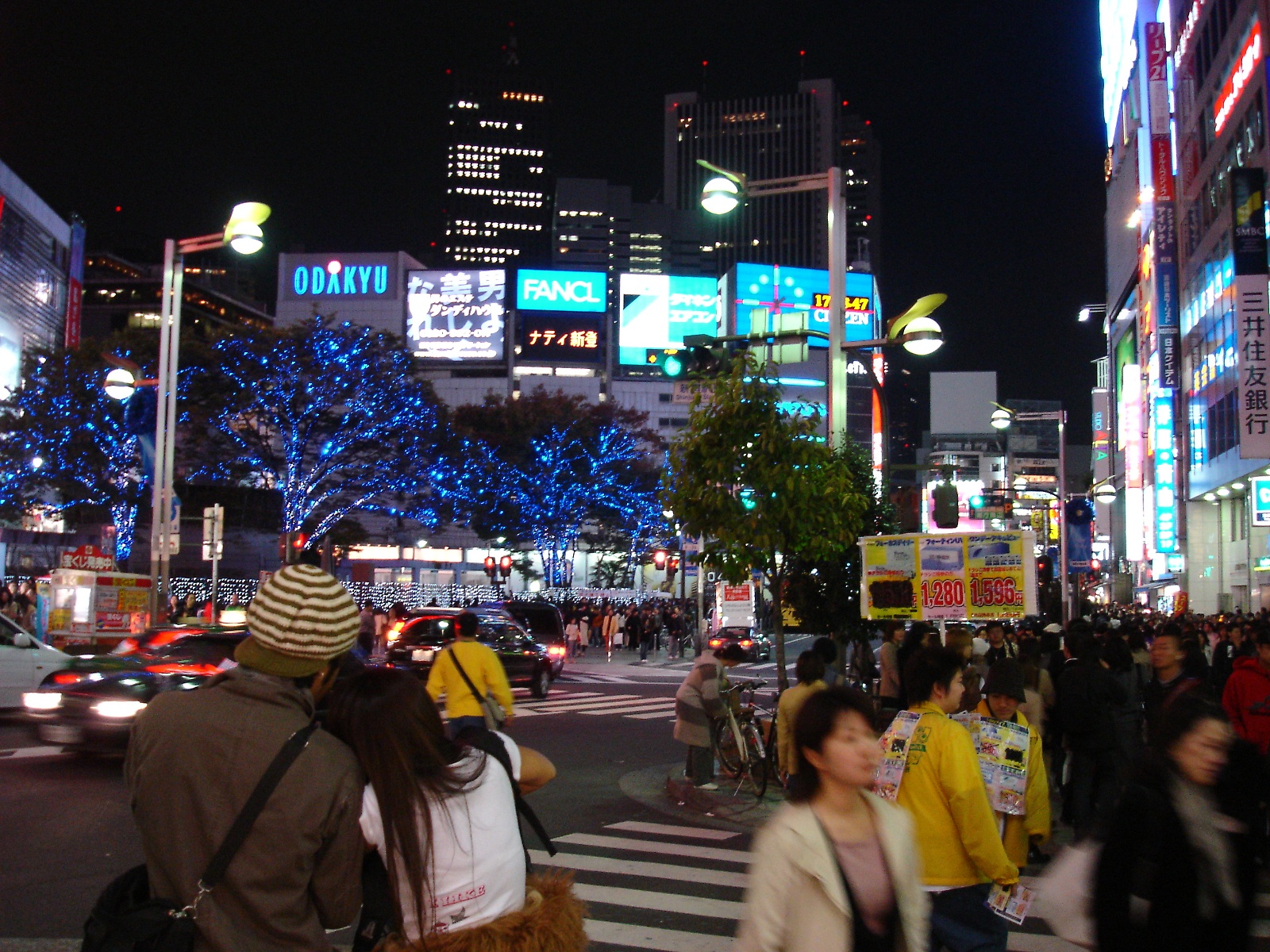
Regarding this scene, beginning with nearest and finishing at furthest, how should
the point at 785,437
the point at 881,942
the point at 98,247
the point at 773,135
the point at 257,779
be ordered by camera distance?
the point at 257,779 → the point at 881,942 → the point at 785,437 → the point at 98,247 → the point at 773,135

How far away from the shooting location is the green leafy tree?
39.4 ft

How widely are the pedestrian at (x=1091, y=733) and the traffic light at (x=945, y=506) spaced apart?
3.35 metres

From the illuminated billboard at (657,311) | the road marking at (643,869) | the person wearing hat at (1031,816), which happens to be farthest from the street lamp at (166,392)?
the illuminated billboard at (657,311)

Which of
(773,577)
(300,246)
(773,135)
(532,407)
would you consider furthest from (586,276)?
(773,135)

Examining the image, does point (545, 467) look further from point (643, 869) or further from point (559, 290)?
point (643, 869)

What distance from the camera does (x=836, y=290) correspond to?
1208 cm

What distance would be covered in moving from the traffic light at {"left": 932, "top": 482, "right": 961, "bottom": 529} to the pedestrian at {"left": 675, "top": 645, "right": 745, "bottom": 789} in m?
2.66

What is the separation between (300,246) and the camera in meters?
91.4

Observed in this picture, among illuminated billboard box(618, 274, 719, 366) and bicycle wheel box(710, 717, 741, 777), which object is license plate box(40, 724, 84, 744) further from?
illuminated billboard box(618, 274, 719, 366)

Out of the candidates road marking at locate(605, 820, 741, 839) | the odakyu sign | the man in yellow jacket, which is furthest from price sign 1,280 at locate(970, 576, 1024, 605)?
the odakyu sign

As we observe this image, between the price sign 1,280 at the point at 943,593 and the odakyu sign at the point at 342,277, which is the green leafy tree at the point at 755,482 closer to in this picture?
the price sign 1,280 at the point at 943,593

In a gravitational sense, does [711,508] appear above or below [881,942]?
above

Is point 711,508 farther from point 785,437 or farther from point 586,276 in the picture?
point 586,276

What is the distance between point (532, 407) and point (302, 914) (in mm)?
49138
